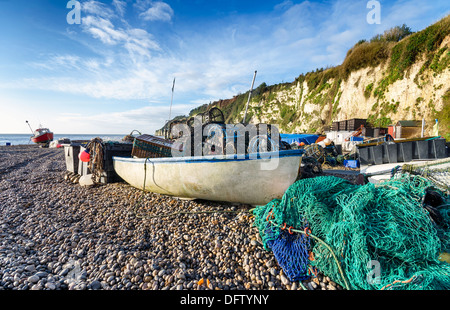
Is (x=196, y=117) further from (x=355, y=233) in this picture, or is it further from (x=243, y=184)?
(x=355, y=233)

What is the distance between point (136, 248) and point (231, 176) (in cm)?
221

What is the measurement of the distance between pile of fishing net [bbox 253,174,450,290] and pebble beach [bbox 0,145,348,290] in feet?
0.89

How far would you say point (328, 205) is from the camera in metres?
3.48

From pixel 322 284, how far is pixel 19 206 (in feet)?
24.9

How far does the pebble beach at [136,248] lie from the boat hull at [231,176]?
35 centimetres

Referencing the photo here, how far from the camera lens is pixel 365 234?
276 centimetres

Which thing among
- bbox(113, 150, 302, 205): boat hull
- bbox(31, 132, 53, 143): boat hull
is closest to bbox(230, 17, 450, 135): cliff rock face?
bbox(113, 150, 302, 205): boat hull

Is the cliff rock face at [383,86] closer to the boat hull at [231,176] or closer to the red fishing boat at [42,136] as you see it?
the boat hull at [231,176]

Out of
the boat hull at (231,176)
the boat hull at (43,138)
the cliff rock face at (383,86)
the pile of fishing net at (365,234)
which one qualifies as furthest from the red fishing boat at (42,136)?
the pile of fishing net at (365,234)

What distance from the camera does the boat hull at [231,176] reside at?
425cm

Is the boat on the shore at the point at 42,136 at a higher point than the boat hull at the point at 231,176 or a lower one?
higher

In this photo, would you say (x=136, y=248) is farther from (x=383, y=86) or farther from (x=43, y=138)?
(x=43, y=138)

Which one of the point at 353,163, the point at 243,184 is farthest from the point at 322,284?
the point at 353,163

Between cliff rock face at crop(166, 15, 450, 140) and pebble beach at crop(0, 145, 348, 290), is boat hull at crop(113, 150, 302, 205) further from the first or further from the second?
cliff rock face at crop(166, 15, 450, 140)
